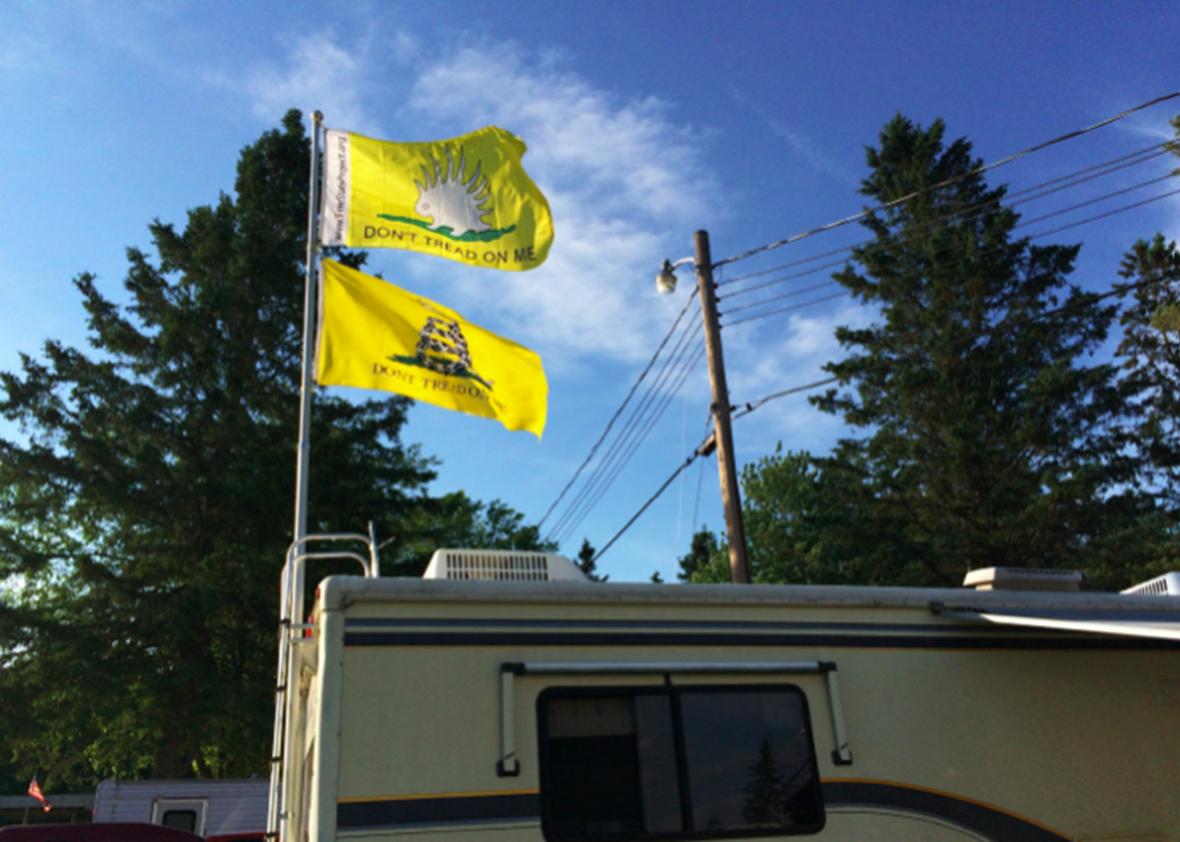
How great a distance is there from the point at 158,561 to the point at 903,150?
2822cm

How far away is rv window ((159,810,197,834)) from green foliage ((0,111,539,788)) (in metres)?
2.70

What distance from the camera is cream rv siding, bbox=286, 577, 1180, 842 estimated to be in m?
4.65

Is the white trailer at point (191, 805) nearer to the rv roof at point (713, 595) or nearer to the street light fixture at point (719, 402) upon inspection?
the street light fixture at point (719, 402)

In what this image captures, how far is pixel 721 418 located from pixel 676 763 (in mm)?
8796

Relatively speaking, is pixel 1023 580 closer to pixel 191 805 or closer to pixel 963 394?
pixel 191 805

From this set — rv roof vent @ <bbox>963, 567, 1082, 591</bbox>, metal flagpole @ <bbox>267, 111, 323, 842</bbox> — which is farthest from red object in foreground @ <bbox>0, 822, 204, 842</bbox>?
rv roof vent @ <bbox>963, 567, 1082, 591</bbox>

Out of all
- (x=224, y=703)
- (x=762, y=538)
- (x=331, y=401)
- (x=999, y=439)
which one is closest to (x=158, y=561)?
(x=224, y=703)

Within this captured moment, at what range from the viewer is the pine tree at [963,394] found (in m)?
26.0

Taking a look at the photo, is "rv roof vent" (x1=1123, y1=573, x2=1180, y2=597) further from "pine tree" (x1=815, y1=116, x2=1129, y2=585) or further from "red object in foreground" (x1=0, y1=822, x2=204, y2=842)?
"pine tree" (x1=815, y1=116, x2=1129, y2=585)

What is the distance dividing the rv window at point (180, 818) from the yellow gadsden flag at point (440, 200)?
12711mm

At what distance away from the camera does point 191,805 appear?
17.2 m

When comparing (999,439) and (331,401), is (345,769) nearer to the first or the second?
(331,401)

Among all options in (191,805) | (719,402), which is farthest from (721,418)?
(191,805)

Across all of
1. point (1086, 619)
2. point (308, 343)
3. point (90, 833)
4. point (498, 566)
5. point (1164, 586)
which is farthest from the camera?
point (90, 833)
